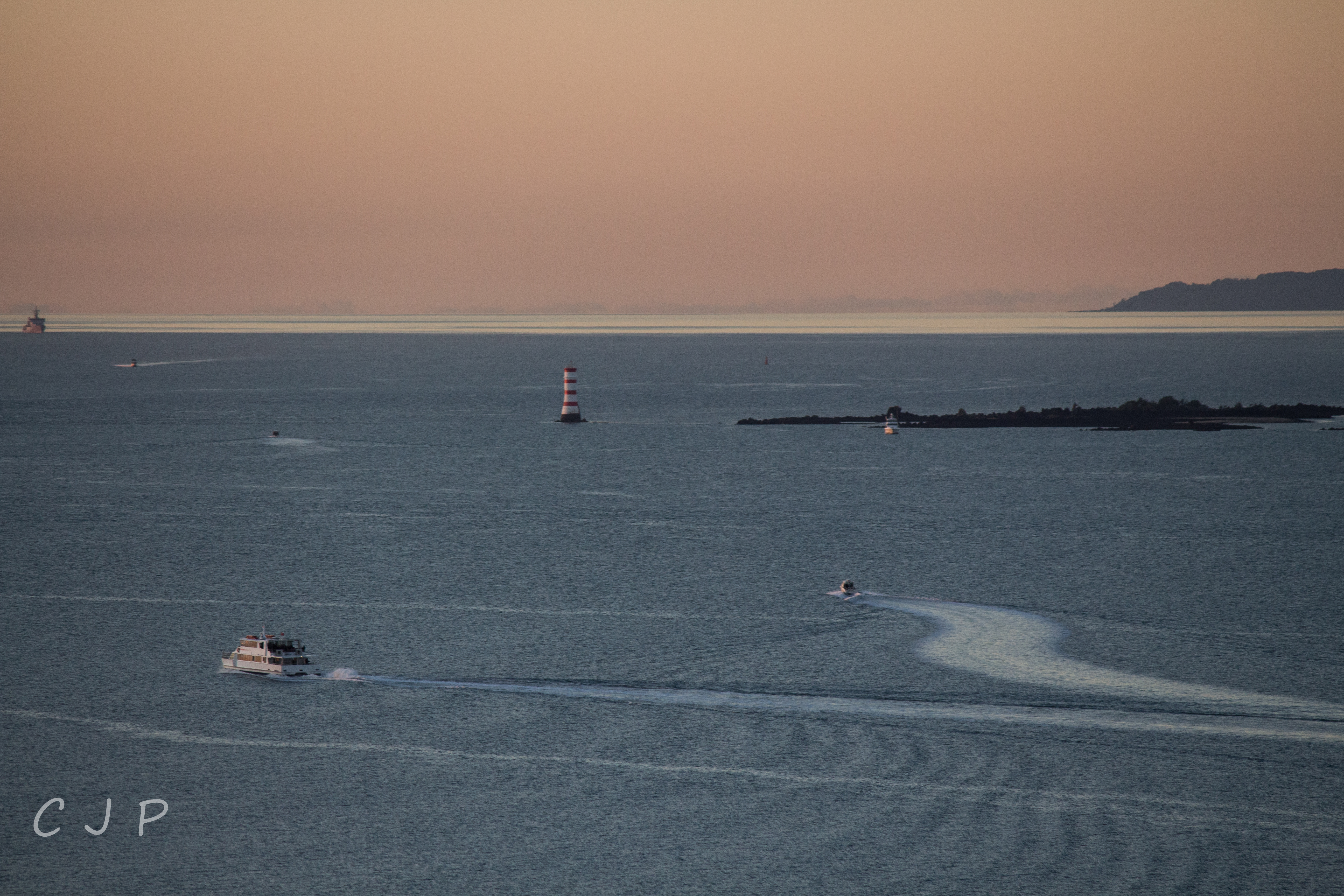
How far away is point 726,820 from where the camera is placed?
12.1m

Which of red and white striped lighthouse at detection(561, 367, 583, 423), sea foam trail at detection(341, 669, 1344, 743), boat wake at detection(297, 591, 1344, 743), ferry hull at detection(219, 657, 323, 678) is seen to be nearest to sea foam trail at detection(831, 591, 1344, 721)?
boat wake at detection(297, 591, 1344, 743)

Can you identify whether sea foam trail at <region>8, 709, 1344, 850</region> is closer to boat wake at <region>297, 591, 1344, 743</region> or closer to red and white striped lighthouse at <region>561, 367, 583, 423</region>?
boat wake at <region>297, 591, 1344, 743</region>

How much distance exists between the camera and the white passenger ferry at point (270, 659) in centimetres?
1717

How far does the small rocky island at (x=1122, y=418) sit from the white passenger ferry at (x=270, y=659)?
41650 millimetres

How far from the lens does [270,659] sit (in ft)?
56.3

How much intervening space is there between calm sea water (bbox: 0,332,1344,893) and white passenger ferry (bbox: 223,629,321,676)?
0.79 ft

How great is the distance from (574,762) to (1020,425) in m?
47.8

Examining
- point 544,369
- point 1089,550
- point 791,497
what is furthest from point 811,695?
point 544,369

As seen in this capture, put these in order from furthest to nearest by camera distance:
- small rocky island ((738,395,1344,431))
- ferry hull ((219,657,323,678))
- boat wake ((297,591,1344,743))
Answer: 1. small rocky island ((738,395,1344,431))
2. ferry hull ((219,657,323,678))
3. boat wake ((297,591,1344,743))

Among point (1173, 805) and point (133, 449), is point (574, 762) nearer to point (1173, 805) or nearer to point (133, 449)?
point (1173, 805)

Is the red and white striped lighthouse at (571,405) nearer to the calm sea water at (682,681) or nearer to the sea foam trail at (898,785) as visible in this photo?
the calm sea water at (682,681)

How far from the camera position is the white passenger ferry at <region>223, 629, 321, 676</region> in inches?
676

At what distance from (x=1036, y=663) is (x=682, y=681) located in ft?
16.6

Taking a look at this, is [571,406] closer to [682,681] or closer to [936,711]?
[682,681]
